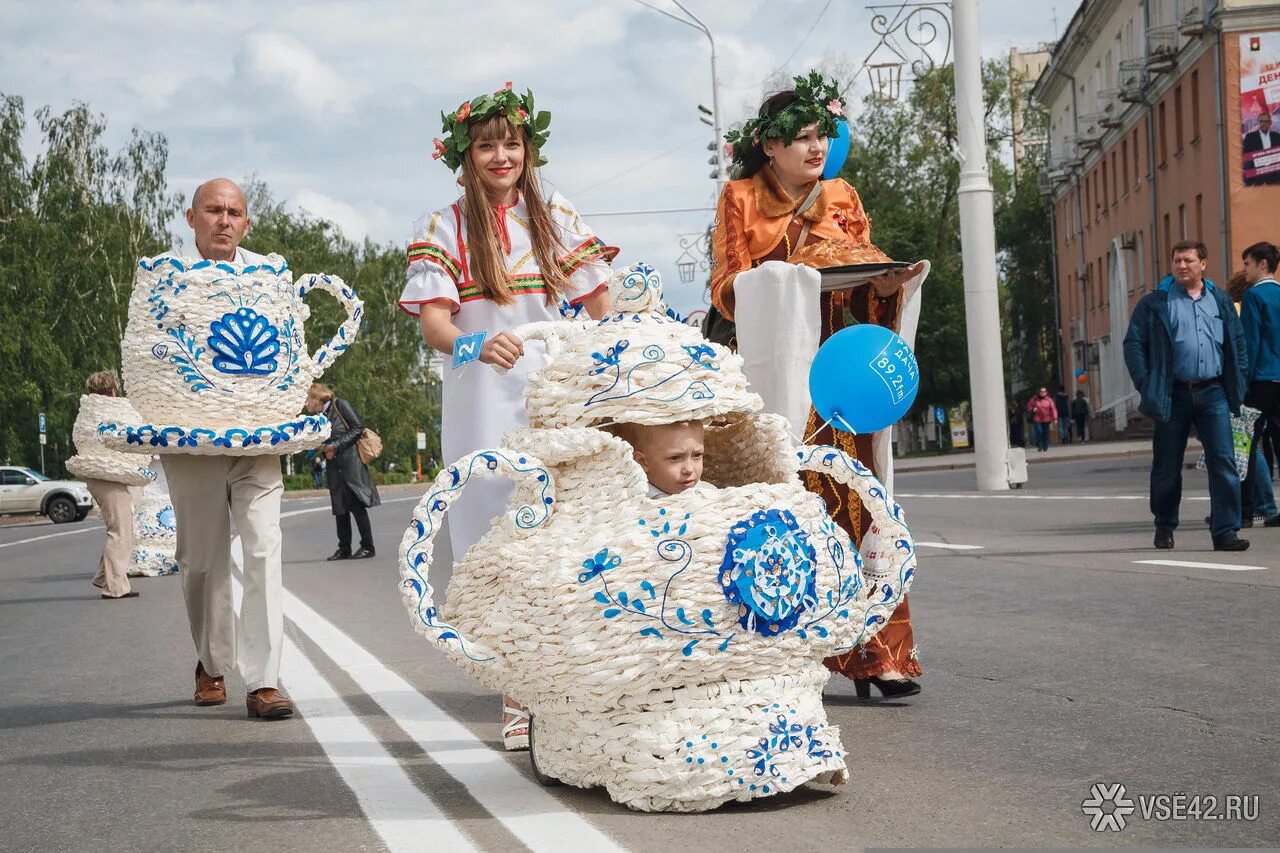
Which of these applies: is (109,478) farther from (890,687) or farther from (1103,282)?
(1103,282)

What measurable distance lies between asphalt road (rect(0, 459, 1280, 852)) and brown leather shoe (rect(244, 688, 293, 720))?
79 mm

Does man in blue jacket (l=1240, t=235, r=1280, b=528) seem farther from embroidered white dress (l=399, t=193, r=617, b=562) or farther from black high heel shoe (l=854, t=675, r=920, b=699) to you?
embroidered white dress (l=399, t=193, r=617, b=562)

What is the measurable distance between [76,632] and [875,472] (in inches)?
281

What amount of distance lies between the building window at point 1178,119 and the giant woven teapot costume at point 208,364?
148 ft

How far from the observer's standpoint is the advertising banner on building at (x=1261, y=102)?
4244 cm

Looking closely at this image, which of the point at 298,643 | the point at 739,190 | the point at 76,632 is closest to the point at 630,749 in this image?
the point at 739,190

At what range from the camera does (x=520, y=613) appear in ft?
15.1

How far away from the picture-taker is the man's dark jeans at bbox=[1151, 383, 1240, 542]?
466 inches

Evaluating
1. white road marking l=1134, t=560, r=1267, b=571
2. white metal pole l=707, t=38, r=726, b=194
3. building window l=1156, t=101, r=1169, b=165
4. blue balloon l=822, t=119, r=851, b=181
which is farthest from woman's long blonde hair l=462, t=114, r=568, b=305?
building window l=1156, t=101, r=1169, b=165

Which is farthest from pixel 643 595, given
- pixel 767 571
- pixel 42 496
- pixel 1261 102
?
pixel 42 496

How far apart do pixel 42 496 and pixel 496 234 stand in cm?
4488

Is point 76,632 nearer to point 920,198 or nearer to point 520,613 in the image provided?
point 520,613

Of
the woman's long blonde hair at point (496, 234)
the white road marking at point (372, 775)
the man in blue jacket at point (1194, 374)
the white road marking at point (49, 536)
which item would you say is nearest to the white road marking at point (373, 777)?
the white road marking at point (372, 775)

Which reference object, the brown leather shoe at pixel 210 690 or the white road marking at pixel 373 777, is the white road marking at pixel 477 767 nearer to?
the white road marking at pixel 373 777
